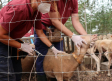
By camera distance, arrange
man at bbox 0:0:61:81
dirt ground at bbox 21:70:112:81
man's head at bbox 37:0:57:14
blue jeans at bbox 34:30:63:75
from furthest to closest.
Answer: dirt ground at bbox 21:70:112:81
blue jeans at bbox 34:30:63:75
man's head at bbox 37:0:57:14
man at bbox 0:0:61:81

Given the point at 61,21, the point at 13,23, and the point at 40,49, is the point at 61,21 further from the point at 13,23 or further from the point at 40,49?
the point at 13,23

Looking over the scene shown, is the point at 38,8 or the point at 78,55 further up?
the point at 38,8

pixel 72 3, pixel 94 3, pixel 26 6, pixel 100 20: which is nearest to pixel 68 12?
pixel 72 3

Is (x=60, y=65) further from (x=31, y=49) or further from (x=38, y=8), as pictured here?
(x=38, y=8)

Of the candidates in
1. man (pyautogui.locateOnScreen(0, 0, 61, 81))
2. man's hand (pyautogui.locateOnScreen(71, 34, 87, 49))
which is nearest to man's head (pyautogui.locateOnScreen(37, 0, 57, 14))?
man (pyautogui.locateOnScreen(0, 0, 61, 81))

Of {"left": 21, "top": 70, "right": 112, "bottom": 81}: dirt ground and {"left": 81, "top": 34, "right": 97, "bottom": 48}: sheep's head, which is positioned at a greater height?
{"left": 81, "top": 34, "right": 97, "bottom": 48}: sheep's head

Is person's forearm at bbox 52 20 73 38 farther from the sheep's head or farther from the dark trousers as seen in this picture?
the dark trousers

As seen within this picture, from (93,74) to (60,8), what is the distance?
1943mm

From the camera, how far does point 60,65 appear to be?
183 cm

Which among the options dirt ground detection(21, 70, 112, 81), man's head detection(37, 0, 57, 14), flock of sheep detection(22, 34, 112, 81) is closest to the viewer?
man's head detection(37, 0, 57, 14)

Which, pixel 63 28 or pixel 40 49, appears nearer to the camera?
pixel 63 28

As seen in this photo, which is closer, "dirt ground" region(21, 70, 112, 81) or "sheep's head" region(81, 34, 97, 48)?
"sheep's head" region(81, 34, 97, 48)

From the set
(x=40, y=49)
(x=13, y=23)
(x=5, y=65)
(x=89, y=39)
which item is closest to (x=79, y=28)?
(x=89, y=39)

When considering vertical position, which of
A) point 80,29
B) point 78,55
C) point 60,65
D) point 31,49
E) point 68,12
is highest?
point 68,12
